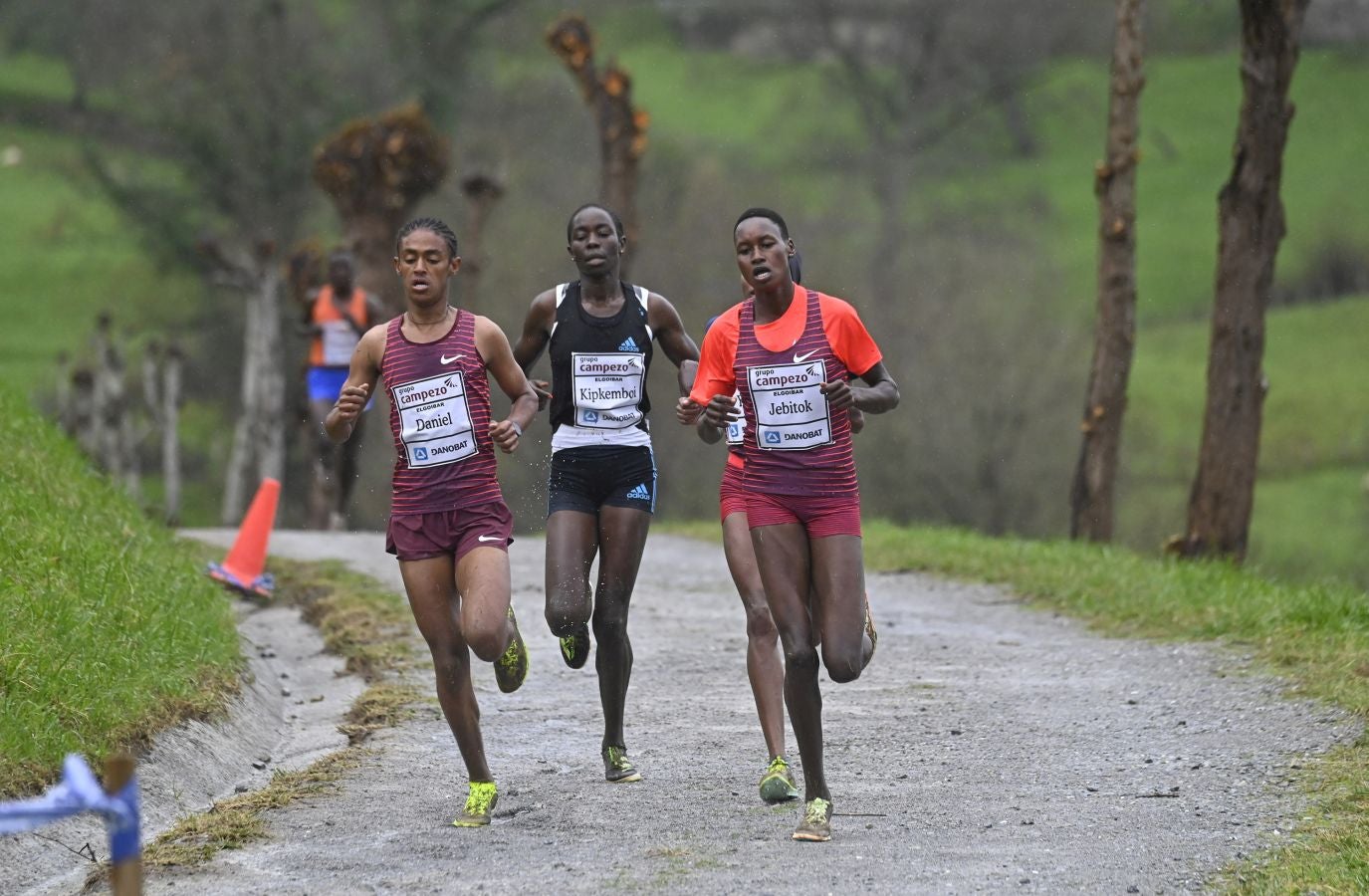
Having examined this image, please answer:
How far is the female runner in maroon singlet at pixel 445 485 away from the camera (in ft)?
24.6

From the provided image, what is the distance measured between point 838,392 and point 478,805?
2080 mm

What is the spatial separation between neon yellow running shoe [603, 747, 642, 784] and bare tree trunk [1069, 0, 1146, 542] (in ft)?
38.3

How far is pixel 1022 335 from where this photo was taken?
115 feet

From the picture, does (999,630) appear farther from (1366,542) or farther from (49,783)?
(1366,542)

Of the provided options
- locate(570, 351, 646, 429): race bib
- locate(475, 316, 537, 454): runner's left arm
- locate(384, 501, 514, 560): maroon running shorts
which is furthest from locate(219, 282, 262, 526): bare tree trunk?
locate(384, 501, 514, 560): maroon running shorts

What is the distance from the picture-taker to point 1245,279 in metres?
16.5

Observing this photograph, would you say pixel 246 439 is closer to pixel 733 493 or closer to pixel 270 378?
pixel 270 378

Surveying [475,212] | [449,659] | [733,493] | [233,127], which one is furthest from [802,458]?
[233,127]

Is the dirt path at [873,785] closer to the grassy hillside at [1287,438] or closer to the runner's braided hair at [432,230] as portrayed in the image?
the runner's braided hair at [432,230]

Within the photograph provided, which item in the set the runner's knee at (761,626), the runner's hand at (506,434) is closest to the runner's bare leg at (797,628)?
the runner's knee at (761,626)

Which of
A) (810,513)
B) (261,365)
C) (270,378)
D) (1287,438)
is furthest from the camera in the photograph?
(1287,438)

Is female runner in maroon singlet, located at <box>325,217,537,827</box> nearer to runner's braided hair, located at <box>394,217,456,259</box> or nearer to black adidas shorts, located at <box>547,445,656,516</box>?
runner's braided hair, located at <box>394,217,456,259</box>

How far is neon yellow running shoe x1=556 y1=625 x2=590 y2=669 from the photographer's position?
841cm

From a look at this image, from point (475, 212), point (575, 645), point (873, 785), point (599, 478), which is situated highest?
point (475, 212)
